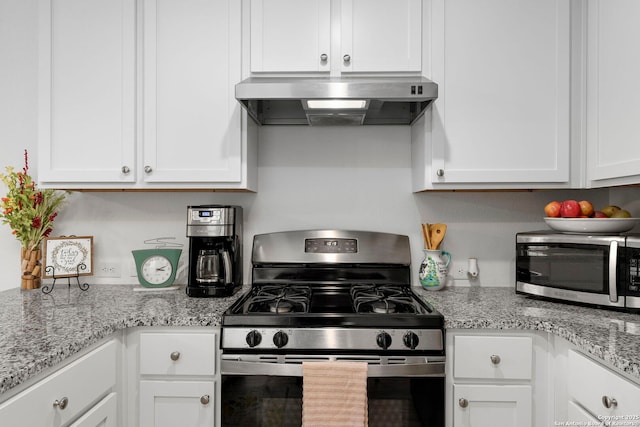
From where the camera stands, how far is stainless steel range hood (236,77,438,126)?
1604 millimetres

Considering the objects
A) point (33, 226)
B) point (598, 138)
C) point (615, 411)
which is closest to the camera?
point (615, 411)

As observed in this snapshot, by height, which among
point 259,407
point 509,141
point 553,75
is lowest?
point 259,407

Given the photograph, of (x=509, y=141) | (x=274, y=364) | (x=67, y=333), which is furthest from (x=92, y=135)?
(x=509, y=141)

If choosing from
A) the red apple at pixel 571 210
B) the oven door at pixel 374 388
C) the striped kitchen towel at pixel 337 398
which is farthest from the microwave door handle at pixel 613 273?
the striped kitchen towel at pixel 337 398

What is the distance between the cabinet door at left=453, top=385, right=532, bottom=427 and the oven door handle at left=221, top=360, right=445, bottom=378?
0.41 feet

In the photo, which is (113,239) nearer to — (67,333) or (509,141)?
(67,333)

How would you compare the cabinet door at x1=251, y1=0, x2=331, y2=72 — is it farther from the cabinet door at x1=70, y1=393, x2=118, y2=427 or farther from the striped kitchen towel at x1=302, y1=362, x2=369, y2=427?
the cabinet door at x1=70, y1=393, x2=118, y2=427

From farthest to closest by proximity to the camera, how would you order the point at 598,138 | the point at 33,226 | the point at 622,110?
the point at 33,226, the point at 598,138, the point at 622,110

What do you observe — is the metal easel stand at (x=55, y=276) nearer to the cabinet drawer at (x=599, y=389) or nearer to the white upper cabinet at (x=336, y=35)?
the white upper cabinet at (x=336, y=35)

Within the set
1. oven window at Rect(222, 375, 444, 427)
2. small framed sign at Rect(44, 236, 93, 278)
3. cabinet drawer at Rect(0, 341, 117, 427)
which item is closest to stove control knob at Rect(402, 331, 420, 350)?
oven window at Rect(222, 375, 444, 427)

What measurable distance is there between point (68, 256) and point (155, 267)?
0.42m

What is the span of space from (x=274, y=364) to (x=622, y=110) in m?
1.61

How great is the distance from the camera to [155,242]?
2.14 metres

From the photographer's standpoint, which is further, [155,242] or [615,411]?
[155,242]
